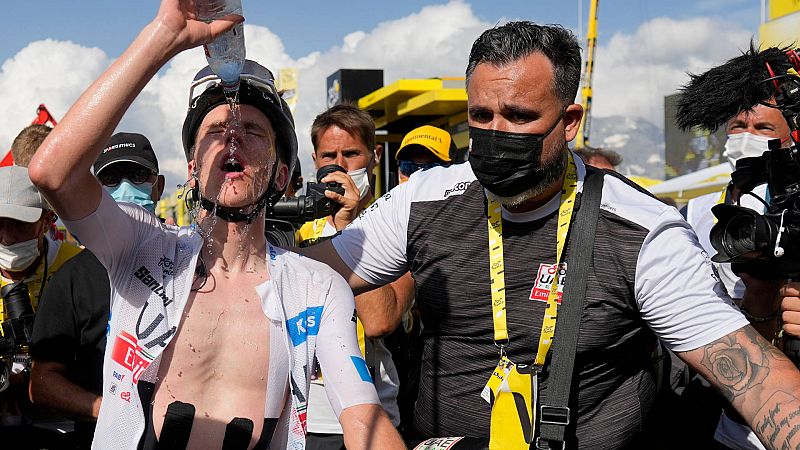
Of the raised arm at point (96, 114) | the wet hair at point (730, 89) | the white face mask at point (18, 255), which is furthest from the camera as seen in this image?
the white face mask at point (18, 255)

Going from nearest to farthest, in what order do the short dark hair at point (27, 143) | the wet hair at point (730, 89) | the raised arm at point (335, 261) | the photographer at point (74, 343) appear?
the wet hair at point (730, 89) → the raised arm at point (335, 261) → the photographer at point (74, 343) → the short dark hair at point (27, 143)

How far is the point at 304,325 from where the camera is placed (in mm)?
2750

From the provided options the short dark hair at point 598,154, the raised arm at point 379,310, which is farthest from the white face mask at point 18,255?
the short dark hair at point 598,154

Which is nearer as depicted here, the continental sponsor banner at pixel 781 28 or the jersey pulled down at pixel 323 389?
the jersey pulled down at pixel 323 389

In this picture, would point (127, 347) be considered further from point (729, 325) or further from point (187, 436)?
point (729, 325)

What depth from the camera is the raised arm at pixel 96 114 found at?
7.38 feet

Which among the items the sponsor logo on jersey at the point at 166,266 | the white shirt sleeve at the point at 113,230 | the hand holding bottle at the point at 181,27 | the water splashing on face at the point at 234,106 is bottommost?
the sponsor logo on jersey at the point at 166,266

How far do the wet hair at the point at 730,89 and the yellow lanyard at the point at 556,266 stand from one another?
69 centimetres

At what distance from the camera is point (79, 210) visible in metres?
2.37

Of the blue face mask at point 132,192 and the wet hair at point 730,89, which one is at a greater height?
the wet hair at point 730,89

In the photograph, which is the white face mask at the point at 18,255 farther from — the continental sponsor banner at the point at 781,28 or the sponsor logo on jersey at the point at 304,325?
the continental sponsor banner at the point at 781,28

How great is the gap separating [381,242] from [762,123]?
200 centimetres

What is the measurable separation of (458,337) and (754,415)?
102 cm

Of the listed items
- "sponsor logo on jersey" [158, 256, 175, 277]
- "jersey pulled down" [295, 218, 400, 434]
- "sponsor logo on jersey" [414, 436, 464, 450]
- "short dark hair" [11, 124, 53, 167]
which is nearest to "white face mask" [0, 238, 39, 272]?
"short dark hair" [11, 124, 53, 167]
